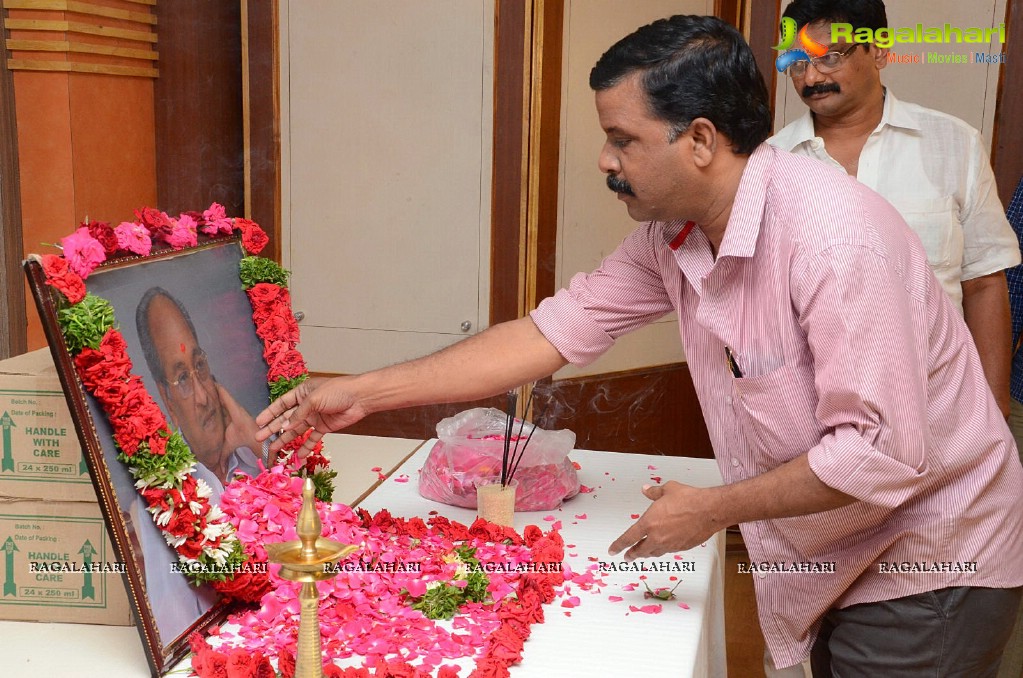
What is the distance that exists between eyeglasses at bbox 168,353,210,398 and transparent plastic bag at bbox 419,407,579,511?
0.55 meters

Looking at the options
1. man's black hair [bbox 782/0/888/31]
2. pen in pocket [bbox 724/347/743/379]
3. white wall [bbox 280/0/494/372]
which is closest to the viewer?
pen in pocket [bbox 724/347/743/379]

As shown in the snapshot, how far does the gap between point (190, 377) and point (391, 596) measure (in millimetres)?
447

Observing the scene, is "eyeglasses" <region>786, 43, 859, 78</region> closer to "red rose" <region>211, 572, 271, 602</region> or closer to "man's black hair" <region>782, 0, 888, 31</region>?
"man's black hair" <region>782, 0, 888, 31</region>

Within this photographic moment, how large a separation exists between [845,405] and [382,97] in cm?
234

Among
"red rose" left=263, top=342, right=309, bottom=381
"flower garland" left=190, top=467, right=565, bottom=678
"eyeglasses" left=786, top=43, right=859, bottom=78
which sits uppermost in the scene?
"eyeglasses" left=786, top=43, right=859, bottom=78

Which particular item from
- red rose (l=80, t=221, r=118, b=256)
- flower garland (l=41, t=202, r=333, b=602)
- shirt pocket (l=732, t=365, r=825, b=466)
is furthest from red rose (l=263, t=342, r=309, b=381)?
shirt pocket (l=732, t=365, r=825, b=466)

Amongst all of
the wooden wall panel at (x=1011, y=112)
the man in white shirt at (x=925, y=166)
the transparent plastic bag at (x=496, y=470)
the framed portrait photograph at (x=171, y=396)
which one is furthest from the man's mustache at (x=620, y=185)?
the wooden wall panel at (x=1011, y=112)

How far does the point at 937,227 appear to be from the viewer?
2.48 m

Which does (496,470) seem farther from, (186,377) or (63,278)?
(63,278)

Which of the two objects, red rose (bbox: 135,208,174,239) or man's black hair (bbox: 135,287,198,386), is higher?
red rose (bbox: 135,208,174,239)

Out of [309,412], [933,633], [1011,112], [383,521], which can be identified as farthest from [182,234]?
[1011,112]

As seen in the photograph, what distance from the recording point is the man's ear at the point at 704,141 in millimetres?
1488

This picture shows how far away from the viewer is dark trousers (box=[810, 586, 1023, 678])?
1.56m

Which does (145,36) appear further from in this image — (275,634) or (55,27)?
(275,634)
